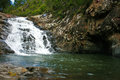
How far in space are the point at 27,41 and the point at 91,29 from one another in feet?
29.2

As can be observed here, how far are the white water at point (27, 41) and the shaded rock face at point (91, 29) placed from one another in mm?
2032

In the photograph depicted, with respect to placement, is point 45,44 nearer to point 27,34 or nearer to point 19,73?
point 27,34

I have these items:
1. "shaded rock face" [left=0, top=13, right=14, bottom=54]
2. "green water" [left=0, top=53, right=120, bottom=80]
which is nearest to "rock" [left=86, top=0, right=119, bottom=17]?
"green water" [left=0, top=53, right=120, bottom=80]

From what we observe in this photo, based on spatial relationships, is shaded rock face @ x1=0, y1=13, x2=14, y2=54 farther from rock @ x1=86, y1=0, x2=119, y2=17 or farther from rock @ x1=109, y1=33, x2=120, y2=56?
rock @ x1=109, y1=33, x2=120, y2=56

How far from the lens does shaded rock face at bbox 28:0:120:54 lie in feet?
48.4

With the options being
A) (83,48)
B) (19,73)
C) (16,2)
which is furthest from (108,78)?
(16,2)

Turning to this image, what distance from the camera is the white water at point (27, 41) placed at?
58.1ft

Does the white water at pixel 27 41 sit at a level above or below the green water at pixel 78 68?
above

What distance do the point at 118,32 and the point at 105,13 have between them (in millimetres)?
2646

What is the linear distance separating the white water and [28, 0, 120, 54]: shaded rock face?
6.67 feet

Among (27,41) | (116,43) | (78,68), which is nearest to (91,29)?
(116,43)

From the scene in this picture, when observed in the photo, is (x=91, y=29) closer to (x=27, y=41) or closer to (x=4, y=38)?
(x=27, y=41)

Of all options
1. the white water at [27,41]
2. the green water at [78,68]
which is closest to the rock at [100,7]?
the green water at [78,68]

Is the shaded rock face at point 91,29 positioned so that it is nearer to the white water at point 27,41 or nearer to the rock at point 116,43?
the rock at point 116,43
